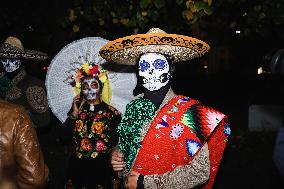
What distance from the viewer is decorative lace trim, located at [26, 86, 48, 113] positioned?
4469mm

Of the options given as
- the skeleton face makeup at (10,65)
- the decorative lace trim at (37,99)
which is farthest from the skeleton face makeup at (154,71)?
the skeleton face makeup at (10,65)

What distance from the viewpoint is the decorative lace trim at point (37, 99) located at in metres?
4.47

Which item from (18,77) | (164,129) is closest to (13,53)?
(18,77)

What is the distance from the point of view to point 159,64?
318 centimetres

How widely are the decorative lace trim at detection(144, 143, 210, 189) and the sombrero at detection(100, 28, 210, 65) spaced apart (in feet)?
2.89

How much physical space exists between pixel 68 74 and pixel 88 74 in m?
0.24

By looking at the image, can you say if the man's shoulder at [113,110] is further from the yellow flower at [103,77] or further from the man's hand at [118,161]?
the man's hand at [118,161]

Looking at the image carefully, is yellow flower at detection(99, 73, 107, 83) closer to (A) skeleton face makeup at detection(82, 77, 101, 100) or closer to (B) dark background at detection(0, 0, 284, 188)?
(A) skeleton face makeup at detection(82, 77, 101, 100)

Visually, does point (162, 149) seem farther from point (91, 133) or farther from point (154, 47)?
point (91, 133)

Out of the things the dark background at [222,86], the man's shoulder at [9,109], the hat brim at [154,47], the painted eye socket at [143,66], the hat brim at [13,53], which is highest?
the hat brim at [154,47]

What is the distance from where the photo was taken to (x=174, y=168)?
9.57 ft

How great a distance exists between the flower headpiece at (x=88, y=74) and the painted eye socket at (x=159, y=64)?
49.0 inches

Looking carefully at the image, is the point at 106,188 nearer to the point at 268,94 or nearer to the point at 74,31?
the point at 74,31

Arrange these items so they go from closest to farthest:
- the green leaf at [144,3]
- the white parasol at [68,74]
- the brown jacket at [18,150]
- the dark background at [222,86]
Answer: the brown jacket at [18,150], the white parasol at [68,74], the green leaf at [144,3], the dark background at [222,86]
